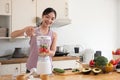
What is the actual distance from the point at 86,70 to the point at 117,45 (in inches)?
126

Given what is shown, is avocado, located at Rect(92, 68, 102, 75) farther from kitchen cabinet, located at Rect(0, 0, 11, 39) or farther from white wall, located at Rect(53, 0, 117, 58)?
white wall, located at Rect(53, 0, 117, 58)

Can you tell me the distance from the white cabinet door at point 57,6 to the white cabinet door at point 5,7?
1.67ft

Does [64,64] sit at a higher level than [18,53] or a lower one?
lower

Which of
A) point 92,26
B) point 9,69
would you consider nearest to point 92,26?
point 92,26

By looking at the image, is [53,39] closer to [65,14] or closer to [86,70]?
[86,70]

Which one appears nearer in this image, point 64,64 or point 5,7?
point 5,7

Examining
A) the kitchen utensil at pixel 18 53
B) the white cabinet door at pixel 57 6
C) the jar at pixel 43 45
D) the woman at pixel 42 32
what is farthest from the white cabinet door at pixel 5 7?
the jar at pixel 43 45

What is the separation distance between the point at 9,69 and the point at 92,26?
7.21 feet

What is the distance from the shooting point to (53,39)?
7.48ft

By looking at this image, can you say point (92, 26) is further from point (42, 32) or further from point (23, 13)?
point (42, 32)

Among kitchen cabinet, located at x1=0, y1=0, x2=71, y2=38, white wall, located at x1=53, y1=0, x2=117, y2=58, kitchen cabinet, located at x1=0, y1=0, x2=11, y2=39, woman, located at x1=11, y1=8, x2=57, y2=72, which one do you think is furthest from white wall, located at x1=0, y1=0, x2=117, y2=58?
woman, located at x1=11, y1=8, x2=57, y2=72

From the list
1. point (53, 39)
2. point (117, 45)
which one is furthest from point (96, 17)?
point (53, 39)

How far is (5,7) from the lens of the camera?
3449mm

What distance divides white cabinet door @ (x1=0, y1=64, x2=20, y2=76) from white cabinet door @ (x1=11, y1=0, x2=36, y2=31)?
2.12ft
